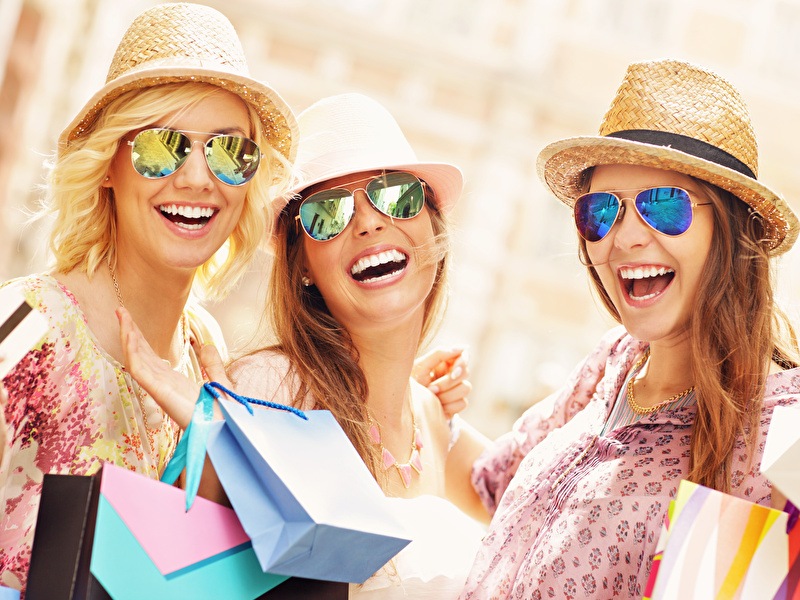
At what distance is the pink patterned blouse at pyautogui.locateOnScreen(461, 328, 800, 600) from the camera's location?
202 cm

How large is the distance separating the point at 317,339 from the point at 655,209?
1.01 m

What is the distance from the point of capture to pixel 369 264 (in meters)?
2.58

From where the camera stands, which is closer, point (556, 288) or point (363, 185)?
point (363, 185)

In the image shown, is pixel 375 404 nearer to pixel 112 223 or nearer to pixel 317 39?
pixel 112 223

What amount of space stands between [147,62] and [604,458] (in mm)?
1461

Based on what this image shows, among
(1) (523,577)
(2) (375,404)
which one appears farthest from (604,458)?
(2) (375,404)

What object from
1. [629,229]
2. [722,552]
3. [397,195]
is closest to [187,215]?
[397,195]

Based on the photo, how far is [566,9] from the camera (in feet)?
80.6

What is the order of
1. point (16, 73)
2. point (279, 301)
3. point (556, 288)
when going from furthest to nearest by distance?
point (556, 288), point (16, 73), point (279, 301)

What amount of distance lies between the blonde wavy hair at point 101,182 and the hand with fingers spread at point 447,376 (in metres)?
0.89

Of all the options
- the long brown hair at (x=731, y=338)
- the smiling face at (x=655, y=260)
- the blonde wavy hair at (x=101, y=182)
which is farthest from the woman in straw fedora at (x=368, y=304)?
the long brown hair at (x=731, y=338)

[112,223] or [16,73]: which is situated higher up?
[16,73]

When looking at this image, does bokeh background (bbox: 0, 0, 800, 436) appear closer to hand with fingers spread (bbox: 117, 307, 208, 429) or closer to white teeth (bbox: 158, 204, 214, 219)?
white teeth (bbox: 158, 204, 214, 219)

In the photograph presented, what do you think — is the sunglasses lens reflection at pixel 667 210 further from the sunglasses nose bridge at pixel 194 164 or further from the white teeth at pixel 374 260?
the sunglasses nose bridge at pixel 194 164
